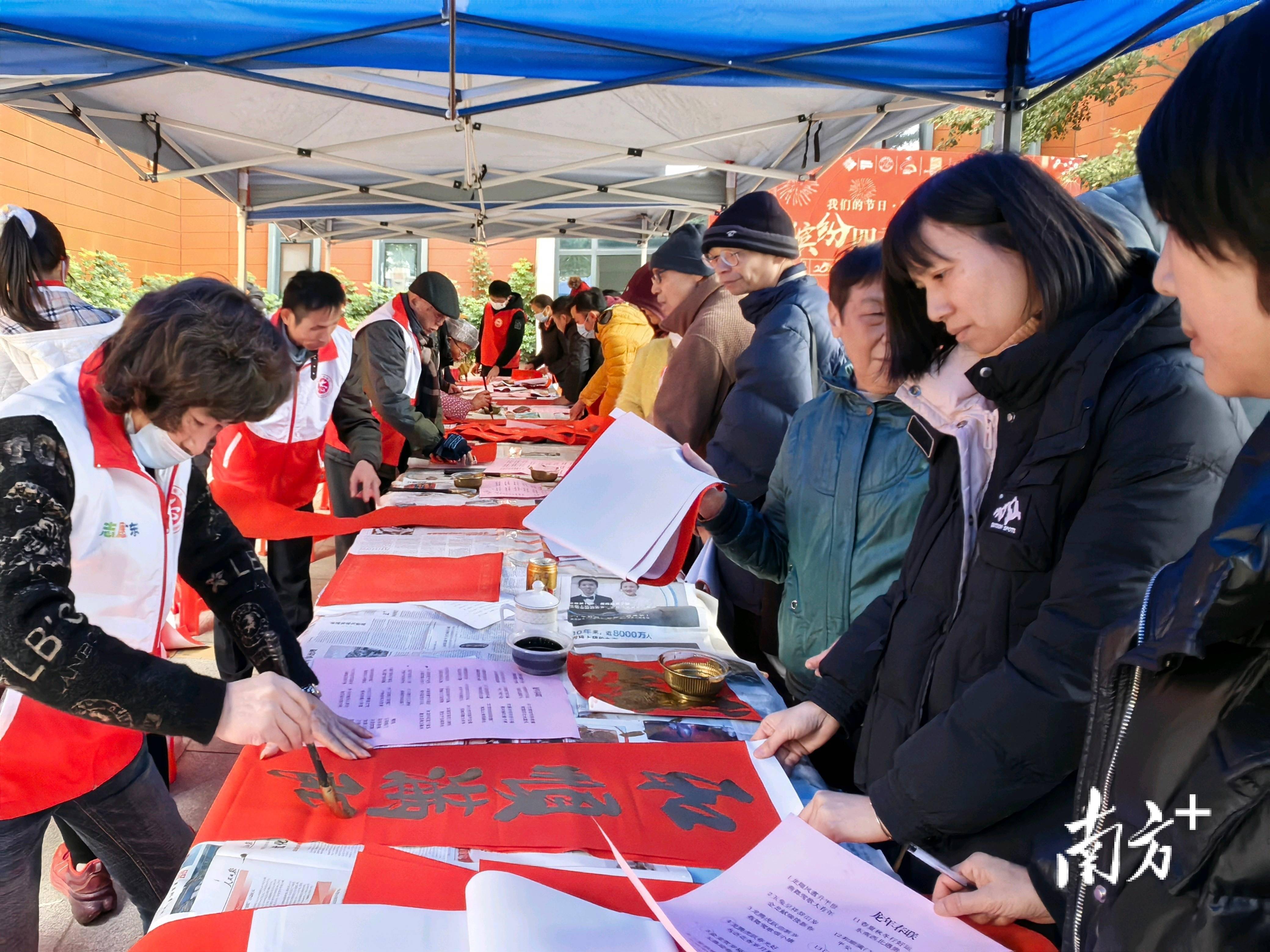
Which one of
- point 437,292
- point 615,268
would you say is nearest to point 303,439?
Answer: point 437,292

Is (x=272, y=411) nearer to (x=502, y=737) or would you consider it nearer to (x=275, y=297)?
(x=502, y=737)

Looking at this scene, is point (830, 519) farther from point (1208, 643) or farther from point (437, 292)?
point (437, 292)

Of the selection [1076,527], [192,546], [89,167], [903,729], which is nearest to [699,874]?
[903,729]

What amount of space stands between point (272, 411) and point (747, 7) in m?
2.08

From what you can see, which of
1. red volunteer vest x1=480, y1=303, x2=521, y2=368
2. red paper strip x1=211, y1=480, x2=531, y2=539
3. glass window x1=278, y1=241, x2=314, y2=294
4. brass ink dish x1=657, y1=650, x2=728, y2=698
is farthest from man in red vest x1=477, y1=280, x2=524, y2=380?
glass window x1=278, y1=241, x2=314, y2=294

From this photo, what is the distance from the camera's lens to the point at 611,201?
693 cm

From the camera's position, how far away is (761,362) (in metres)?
2.39

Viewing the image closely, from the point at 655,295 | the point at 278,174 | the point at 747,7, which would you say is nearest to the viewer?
the point at 747,7

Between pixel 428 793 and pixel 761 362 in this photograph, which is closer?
pixel 428 793

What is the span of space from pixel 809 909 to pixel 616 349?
4.69m

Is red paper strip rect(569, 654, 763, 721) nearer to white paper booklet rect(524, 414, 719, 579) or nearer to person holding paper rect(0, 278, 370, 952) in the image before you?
white paper booklet rect(524, 414, 719, 579)

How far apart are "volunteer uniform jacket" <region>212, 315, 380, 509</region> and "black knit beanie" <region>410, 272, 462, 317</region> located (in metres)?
0.62

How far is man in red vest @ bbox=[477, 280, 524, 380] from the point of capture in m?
9.39

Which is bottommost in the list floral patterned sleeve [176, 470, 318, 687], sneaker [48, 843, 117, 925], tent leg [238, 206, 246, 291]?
sneaker [48, 843, 117, 925]
